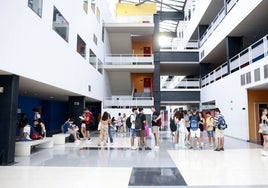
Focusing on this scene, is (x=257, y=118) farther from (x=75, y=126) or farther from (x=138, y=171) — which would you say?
(x=75, y=126)

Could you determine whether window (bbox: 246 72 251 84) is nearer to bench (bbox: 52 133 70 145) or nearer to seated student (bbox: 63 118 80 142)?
seated student (bbox: 63 118 80 142)

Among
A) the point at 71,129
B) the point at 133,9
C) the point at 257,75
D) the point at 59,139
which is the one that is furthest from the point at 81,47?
the point at 133,9

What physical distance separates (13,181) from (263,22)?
1401 centimetres

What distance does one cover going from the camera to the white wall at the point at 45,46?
609 centimetres

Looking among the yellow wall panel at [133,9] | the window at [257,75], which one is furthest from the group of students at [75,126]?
the yellow wall panel at [133,9]

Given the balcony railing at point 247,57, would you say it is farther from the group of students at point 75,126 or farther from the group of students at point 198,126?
the group of students at point 75,126

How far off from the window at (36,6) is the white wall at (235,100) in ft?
30.4

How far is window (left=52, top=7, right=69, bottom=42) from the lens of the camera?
935 centimetres

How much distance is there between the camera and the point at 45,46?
8.26m

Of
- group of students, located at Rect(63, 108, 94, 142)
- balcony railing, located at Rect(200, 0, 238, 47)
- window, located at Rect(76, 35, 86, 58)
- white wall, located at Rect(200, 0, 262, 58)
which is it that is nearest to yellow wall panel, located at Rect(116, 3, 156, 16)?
balcony railing, located at Rect(200, 0, 238, 47)

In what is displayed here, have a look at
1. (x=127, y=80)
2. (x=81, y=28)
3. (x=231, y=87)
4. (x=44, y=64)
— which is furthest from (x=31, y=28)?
(x=127, y=80)

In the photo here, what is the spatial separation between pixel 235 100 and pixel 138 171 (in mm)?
9770

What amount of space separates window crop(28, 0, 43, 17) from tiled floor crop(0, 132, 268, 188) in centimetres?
479

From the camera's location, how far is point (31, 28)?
724 cm
